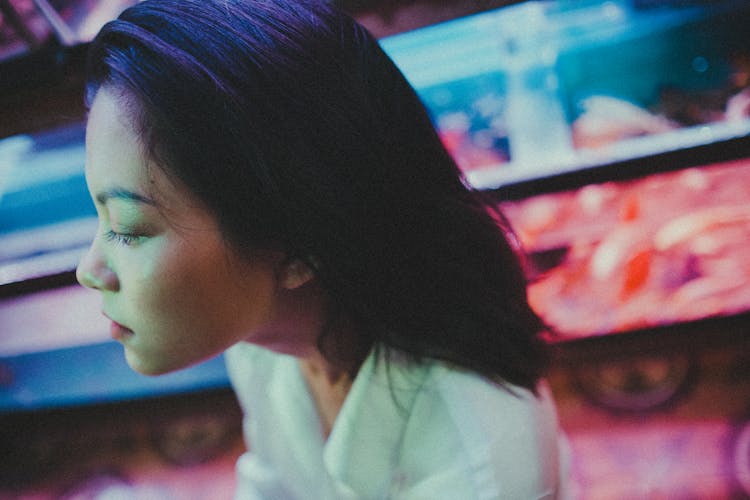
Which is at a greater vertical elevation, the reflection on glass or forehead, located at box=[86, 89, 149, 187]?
forehead, located at box=[86, 89, 149, 187]

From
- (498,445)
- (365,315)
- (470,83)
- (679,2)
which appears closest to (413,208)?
(365,315)

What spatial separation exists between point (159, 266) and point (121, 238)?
3.2 inches

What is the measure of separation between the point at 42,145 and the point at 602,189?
1923mm

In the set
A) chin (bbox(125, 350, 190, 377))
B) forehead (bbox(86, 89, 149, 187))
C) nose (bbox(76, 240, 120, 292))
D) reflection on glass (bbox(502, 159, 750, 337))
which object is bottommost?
reflection on glass (bbox(502, 159, 750, 337))

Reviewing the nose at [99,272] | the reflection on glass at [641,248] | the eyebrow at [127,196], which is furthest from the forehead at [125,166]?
the reflection on glass at [641,248]

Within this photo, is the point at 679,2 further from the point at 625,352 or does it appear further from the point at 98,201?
the point at 98,201

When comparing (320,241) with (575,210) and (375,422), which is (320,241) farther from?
(575,210)

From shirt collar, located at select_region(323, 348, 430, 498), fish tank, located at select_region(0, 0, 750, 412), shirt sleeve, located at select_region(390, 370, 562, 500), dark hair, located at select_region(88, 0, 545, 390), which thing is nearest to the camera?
dark hair, located at select_region(88, 0, 545, 390)

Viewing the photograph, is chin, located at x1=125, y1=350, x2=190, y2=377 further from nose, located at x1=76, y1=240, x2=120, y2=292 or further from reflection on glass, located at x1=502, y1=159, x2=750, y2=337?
reflection on glass, located at x1=502, y1=159, x2=750, y2=337

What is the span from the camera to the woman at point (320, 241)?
0.68 meters

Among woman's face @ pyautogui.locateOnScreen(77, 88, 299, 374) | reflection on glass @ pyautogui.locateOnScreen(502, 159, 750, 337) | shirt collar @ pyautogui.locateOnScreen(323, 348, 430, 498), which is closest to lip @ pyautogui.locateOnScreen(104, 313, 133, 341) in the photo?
woman's face @ pyautogui.locateOnScreen(77, 88, 299, 374)

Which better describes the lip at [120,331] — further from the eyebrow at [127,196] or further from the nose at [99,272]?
the eyebrow at [127,196]

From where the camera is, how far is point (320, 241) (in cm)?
75

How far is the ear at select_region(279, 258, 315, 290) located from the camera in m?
0.81
